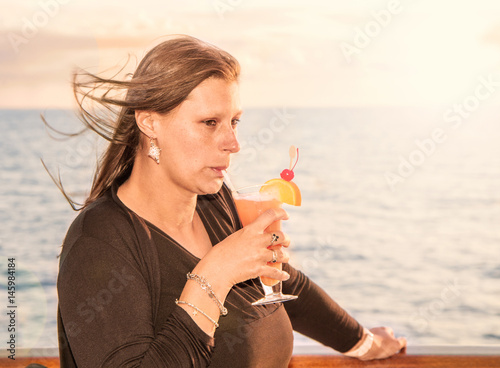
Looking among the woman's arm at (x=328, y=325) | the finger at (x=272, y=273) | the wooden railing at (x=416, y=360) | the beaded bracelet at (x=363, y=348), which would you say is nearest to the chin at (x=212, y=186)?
the finger at (x=272, y=273)

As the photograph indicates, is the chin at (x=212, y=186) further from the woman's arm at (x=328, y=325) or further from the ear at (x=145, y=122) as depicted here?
the woman's arm at (x=328, y=325)

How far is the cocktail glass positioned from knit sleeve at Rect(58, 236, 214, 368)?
33cm

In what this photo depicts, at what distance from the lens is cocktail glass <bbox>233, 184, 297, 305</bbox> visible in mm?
1605

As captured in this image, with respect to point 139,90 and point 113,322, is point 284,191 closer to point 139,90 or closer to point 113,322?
point 139,90

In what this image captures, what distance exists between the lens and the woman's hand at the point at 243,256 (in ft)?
4.46

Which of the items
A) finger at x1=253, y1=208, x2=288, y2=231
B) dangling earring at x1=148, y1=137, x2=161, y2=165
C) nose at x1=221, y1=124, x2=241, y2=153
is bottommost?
finger at x1=253, y1=208, x2=288, y2=231

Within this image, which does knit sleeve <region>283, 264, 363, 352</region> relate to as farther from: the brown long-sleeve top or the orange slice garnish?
the orange slice garnish

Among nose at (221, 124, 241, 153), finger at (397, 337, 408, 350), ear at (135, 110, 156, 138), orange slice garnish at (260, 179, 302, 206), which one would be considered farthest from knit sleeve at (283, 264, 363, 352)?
ear at (135, 110, 156, 138)

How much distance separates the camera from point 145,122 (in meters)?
1.51

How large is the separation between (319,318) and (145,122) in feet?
3.09

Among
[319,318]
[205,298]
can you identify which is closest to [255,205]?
[205,298]

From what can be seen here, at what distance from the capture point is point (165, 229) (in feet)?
5.14

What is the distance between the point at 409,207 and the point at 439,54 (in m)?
11.9

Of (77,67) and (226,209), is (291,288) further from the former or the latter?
(77,67)
